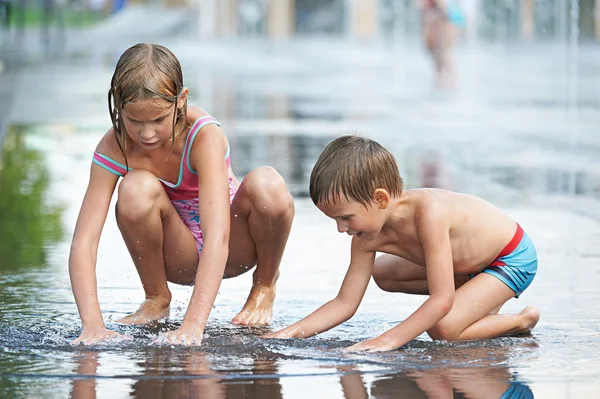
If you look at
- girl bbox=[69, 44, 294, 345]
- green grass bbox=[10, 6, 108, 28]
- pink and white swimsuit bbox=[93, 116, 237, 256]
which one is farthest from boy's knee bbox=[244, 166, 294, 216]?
green grass bbox=[10, 6, 108, 28]

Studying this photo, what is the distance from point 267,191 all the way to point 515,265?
933mm

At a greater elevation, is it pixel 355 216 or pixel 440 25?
pixel 440 25

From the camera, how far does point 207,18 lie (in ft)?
129

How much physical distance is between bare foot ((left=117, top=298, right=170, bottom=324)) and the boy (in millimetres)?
586

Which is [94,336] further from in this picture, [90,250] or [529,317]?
[529,317]

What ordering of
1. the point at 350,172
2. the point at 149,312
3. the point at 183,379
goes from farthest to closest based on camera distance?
the point at 149,312 → the point at 350,172 → the point at 183,379

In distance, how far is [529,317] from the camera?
470 cm

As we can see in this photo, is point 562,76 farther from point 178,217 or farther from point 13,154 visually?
point 178,217

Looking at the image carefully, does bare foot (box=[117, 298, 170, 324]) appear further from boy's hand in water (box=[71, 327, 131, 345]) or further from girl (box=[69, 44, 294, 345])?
boy's hand in water (box=[71, 327, 131, 345])

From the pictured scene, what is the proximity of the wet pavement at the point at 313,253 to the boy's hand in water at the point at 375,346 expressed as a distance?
63 mm

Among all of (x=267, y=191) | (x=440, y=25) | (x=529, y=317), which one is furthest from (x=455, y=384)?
(x=440, y=25)

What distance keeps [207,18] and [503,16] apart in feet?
39.1

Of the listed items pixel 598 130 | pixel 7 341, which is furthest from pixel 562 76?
pixel 7 341

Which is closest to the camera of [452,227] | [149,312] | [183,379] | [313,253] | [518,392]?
[518,392]
